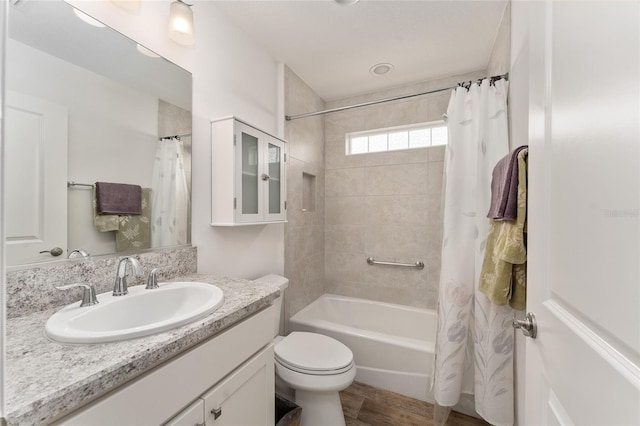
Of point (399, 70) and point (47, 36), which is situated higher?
point (399, 70)

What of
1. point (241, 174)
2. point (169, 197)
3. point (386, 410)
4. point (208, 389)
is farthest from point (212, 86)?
point (386, 410)

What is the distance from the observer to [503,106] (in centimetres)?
146

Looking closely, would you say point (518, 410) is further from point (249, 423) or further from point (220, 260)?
point (220, 260)

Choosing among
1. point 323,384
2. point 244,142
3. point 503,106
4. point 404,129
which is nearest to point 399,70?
point 404,129

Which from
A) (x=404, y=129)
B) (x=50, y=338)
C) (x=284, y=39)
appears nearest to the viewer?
(x=50, y=338)

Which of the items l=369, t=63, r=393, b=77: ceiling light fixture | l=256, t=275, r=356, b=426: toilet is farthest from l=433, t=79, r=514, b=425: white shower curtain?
l=369, t=63, r=393, b=77: ceiling light fixture

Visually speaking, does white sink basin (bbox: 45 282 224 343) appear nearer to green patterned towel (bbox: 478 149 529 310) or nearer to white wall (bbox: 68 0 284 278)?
white wall (bbox: 68 0 284 278)

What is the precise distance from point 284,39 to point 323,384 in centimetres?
219

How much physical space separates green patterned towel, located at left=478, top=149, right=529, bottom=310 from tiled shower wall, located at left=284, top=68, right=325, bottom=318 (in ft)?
4.65

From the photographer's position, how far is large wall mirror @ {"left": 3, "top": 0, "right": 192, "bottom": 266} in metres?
0.82

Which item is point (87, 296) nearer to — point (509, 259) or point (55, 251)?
point (55, 251)

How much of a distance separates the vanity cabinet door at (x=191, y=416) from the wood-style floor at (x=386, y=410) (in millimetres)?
1161

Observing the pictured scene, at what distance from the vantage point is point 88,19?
3.24 feet

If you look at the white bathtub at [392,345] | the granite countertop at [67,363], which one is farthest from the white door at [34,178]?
the white bathtub at [392,345]
